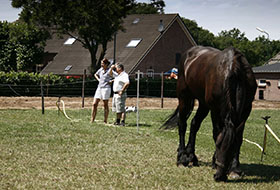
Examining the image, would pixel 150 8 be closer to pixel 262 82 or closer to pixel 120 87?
pixel 262 82

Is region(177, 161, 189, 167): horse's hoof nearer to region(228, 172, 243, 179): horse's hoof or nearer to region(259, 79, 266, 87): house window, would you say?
region(228, 172, 243, 179): horse's hoof

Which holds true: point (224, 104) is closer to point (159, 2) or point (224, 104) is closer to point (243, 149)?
point (243, 149)

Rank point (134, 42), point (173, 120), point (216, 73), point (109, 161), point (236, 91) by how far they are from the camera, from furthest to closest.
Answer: point (134, 42) < point (173, 120) < point (109, 161) < point (216, 73) < point (236, 91)

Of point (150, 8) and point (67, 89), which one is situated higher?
point (150, 8)

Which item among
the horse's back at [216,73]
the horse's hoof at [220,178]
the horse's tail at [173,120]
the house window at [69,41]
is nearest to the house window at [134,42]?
the house window at [69,41]

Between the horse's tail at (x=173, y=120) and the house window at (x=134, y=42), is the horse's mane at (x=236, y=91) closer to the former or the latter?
the horse's tail at (x=173, y=120)

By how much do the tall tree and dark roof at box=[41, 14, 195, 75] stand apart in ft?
22.8

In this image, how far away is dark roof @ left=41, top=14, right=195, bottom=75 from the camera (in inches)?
1740

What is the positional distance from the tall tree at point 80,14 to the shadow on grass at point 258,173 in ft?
92.5

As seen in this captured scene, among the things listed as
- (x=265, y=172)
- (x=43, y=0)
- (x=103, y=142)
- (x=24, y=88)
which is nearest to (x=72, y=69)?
(x=43, y=0)

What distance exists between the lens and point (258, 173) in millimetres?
6957

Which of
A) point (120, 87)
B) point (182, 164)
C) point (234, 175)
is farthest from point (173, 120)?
point (120, 87)

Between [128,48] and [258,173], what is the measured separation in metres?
39.3

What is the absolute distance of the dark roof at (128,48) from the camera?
4419 centimetres
